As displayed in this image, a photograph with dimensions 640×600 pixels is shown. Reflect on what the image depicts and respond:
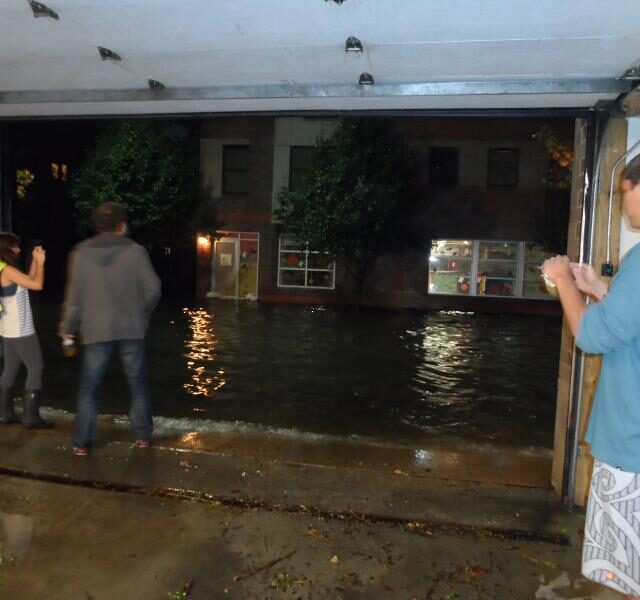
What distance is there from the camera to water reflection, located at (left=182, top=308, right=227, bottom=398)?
6.89 metres

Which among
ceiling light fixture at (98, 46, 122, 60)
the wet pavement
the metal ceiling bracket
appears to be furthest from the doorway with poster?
the metal ceiling bracket

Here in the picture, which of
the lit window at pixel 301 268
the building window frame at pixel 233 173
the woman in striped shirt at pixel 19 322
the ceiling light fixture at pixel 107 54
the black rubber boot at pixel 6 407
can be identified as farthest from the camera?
the building window frame at pixel 233 173

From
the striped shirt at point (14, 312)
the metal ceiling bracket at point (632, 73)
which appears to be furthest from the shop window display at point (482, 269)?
the metal ceiling bracket at point (632, 73)

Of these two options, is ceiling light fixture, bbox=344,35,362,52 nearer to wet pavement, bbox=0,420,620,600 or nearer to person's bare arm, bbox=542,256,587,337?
person's bare arm, bbox=542,256,587,337

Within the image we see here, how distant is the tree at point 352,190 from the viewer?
15.8 m

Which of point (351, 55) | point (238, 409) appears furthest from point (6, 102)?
point (238, 409)

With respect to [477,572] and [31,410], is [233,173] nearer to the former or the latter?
[31,410]

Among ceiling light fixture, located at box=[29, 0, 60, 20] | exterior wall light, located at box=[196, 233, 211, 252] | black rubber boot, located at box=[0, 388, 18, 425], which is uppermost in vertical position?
ceiling light fixture, located at box=[29, 0, 60, 20]

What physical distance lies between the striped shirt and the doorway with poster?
1537 centimetres

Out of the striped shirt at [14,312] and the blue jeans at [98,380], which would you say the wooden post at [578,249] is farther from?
the striped shirt at [14,312]

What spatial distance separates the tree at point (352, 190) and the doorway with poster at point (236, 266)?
343 cm

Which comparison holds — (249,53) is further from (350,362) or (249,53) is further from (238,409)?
(350,362)

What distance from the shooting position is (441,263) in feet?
61.5

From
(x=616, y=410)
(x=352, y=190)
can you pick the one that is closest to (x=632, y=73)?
(x=616, y=410)
